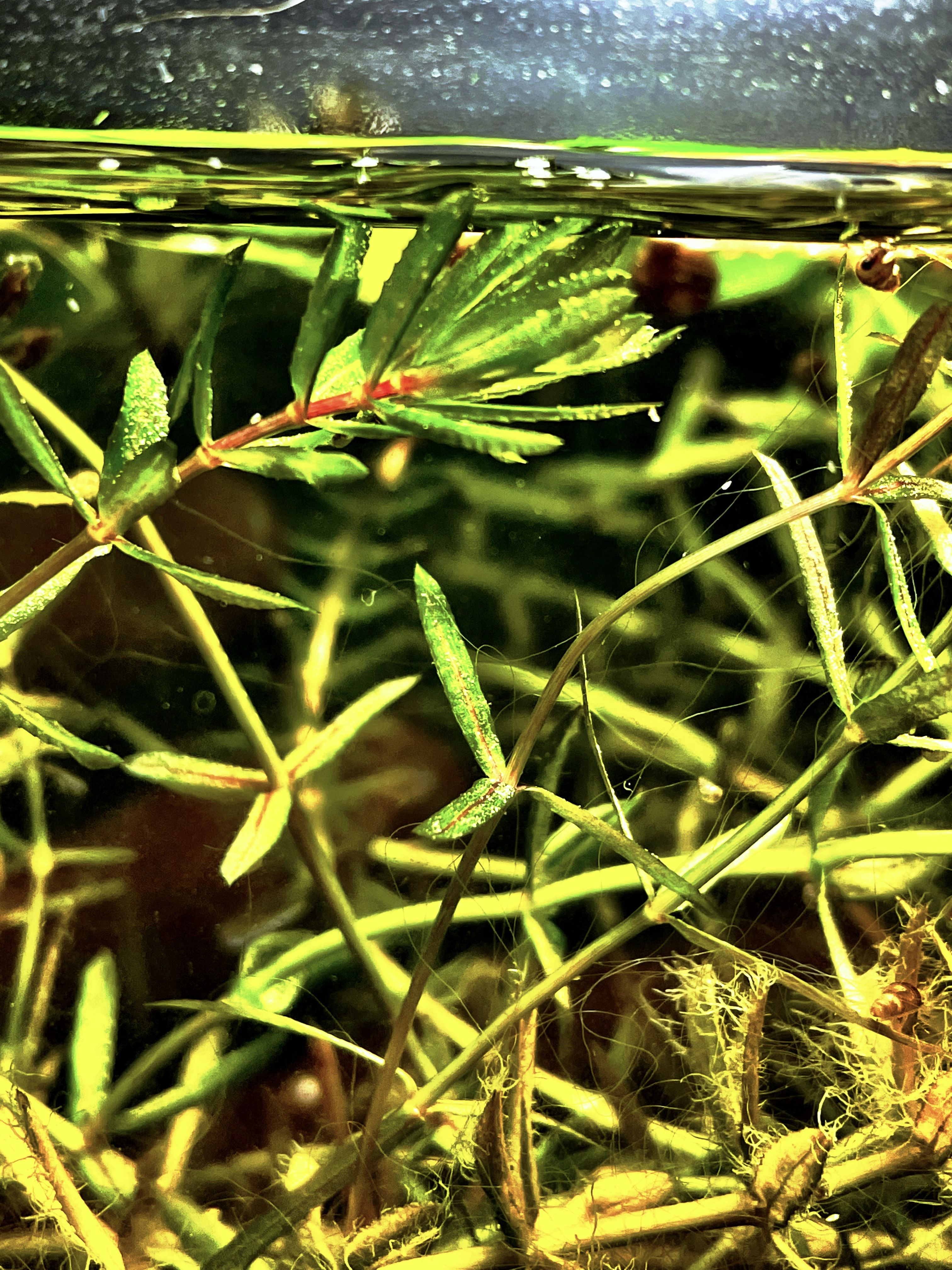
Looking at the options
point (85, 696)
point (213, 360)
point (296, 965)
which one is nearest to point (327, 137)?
point (213, 360)

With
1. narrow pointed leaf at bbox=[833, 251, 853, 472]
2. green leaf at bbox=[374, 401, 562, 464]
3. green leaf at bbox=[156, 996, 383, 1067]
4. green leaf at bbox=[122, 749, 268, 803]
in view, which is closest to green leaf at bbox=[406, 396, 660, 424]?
green leaf at bbox=[374, 401, 562, 464]

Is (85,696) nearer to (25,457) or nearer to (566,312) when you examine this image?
(25,457)

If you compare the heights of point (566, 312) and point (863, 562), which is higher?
point (566, 312)

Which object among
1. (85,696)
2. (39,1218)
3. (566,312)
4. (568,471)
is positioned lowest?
(39,1218)

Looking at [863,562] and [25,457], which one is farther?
[863,562]

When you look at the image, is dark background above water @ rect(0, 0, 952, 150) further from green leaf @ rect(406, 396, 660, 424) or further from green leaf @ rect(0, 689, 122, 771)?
green leaf @ rect(0, 689, 122, 771)
